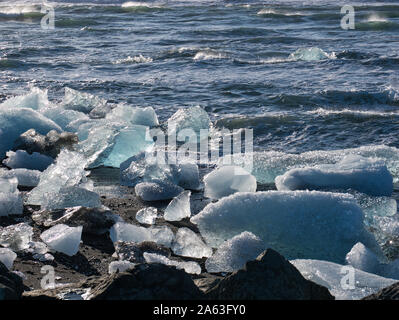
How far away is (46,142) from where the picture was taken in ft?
14.8

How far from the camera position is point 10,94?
6488mm

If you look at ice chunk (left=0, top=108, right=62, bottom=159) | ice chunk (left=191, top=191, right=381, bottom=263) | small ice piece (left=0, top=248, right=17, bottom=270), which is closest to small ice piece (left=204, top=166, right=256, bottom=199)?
ice chunk (left=191, top=191, right=381, bottom=263)

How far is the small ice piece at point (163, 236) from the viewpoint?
10.2 ft

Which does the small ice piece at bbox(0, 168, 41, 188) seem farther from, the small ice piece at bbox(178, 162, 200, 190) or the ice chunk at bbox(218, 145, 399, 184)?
the ice chunk at bbox(218, 145, 399, 184)

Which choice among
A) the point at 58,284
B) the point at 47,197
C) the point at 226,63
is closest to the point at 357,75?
the point at 226,63

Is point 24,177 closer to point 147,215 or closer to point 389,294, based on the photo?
point 147,215

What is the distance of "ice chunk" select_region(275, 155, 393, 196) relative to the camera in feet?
12.2

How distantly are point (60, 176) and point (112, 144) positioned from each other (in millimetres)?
750

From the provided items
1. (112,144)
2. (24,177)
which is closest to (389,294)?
(24,177)

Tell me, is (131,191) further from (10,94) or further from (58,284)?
(10,94)

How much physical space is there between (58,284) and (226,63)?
6016 millimetres

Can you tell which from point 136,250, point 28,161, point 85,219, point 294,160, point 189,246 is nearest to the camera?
point 136,250

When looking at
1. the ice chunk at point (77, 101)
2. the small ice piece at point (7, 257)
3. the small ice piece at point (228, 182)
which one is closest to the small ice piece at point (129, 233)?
the small ice piece at point (7, 257)

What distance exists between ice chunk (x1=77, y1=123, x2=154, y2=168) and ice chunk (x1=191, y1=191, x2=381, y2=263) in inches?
58.8
